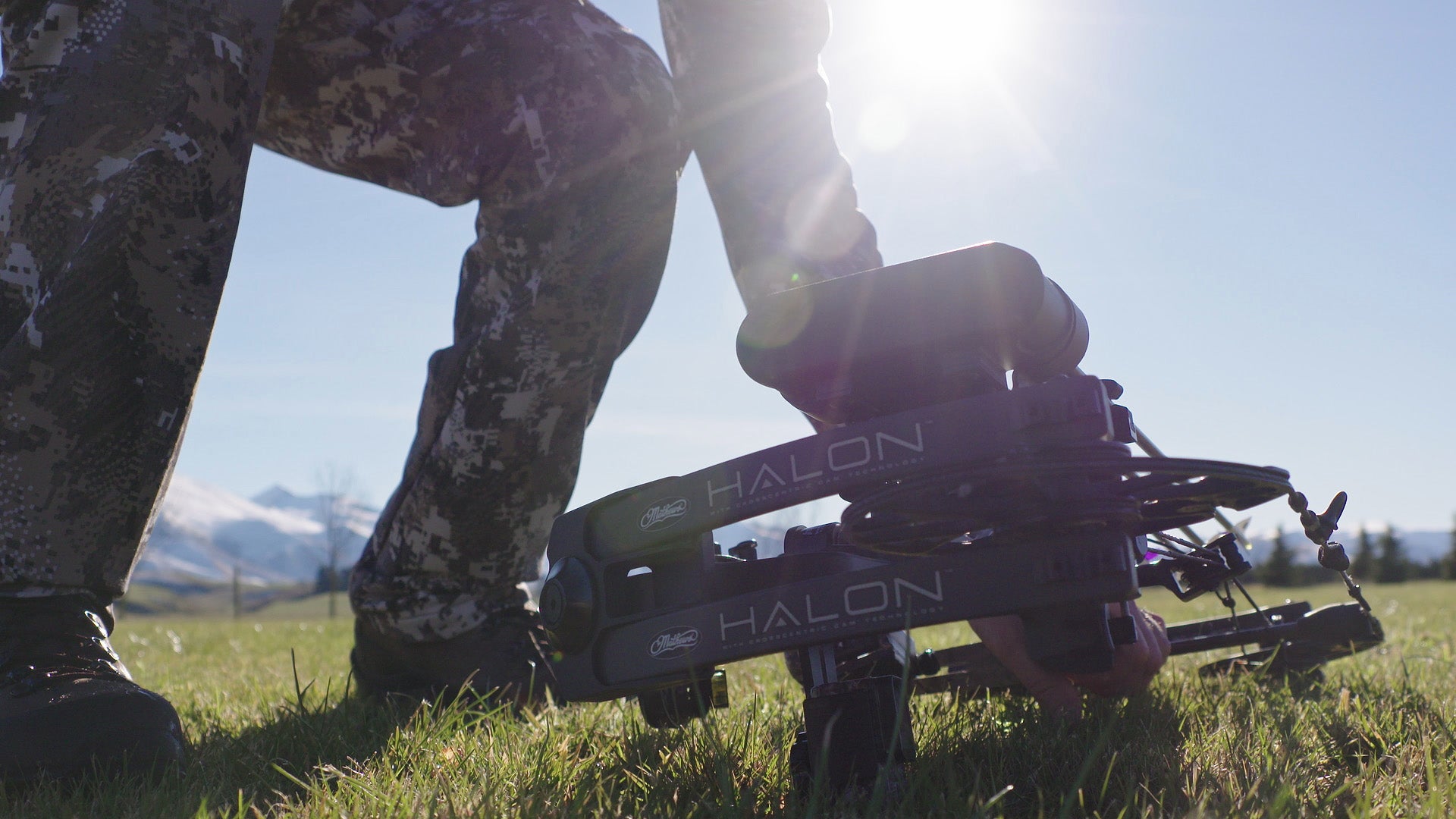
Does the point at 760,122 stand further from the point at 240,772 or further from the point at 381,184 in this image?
the point at 240,772

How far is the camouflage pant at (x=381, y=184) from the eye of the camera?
5.16ft

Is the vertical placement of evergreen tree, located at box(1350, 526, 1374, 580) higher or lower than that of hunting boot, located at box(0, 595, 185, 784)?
lower

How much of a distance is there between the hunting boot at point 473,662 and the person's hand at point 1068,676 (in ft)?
3.55

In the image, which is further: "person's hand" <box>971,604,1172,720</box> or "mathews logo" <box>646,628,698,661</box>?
"person's hand" <box>971,604,1172,720</box>

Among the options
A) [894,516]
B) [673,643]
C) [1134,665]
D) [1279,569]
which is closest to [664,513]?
[673,643]

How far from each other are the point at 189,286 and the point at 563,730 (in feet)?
3.55

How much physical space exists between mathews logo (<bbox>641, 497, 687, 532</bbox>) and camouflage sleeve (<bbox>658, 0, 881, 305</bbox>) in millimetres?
915

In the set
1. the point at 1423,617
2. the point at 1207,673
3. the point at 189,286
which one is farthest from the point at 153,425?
the point at 1423,617

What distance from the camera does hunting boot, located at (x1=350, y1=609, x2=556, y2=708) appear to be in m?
2.23

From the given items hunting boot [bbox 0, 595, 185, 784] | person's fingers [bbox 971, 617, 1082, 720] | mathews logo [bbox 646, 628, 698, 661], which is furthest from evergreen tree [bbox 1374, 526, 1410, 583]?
hunting boot [bbox 0, 595, 185, 784]

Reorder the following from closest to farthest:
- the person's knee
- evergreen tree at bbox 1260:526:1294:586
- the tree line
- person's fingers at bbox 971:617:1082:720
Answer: person's fingers at bbox 971:617:1082:720, the person's knee, evergreen tree at bbox 1260:526:1294:586, the tree line

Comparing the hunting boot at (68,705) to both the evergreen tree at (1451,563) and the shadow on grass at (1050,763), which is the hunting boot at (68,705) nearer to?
the shadow on grass at (1050,763)

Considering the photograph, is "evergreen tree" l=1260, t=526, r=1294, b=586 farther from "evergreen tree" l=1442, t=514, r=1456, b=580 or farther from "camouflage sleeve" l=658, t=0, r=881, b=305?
"camouflage sleeve" l=658, t=0, r=881, b=305

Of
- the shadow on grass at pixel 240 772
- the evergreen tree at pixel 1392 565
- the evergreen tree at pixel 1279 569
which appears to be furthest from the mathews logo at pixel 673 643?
the evergreen tree at pixel 1392 565
